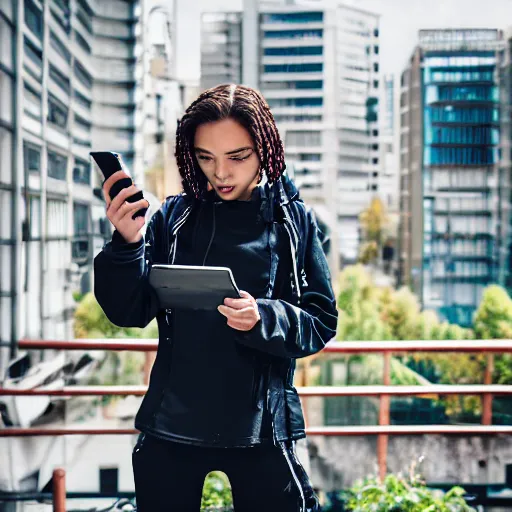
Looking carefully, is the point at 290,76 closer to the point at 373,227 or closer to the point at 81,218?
the point at 373,227

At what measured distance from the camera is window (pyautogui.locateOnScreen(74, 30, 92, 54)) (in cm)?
240

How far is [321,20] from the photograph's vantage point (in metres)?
2.82

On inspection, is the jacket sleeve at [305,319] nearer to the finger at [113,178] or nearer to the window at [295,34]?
the finger at [113,178]

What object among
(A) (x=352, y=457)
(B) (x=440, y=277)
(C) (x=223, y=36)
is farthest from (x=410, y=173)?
(A) (x=352, y=457)

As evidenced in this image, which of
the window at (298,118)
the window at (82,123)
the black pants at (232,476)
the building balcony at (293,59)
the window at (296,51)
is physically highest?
the window at (296,51)

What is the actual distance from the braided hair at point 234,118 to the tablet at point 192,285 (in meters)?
0.22

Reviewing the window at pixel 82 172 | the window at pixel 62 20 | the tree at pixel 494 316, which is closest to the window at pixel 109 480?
the window at pixel 82 172

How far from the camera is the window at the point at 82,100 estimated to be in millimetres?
2418

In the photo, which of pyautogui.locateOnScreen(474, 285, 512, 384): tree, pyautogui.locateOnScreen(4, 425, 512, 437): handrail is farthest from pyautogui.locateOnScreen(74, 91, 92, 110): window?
pyautogui.locateOnScreen(474, 285, 512, 384): tree

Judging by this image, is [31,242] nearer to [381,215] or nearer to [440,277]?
[381,215]

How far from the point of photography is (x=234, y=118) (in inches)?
42.8

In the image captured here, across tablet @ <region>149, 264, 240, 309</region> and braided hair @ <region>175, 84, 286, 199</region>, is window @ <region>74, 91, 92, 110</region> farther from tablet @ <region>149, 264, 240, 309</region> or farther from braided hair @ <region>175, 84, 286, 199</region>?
tablet @ <region>149, 264, 240, 309</region>

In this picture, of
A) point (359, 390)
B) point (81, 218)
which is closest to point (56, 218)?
point (81, 218)

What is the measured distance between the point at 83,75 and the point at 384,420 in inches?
67.9
